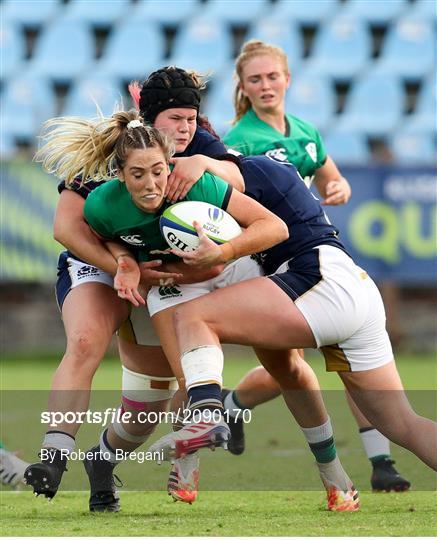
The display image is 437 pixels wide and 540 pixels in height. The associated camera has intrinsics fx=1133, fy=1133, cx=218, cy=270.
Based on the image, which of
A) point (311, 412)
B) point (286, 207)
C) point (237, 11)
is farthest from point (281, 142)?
point (237, 11)

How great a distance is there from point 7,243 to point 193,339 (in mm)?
11012

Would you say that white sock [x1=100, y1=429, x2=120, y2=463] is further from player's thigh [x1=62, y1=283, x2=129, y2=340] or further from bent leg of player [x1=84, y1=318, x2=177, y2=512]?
player's thigh [x1=62, y1=283, x2=129, y2=340]

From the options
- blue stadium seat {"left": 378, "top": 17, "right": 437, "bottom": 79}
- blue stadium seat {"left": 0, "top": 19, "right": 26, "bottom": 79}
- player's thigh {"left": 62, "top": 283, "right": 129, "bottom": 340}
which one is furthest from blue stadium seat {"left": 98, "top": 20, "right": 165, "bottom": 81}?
player's thigh {"left": 62, "top": 283, "right": 129, "bottom": 340}

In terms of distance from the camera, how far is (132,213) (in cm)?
448

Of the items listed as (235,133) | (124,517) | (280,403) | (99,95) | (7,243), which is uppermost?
(99,95)

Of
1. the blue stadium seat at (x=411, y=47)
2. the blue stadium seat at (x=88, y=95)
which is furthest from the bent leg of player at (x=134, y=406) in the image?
the blue stadium seat at (x=411, y=47)

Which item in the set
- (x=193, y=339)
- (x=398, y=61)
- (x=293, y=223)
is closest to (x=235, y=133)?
(x=293, y=223)

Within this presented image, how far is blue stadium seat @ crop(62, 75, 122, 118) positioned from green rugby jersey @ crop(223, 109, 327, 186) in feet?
37.5

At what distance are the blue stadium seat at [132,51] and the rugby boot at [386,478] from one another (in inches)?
556

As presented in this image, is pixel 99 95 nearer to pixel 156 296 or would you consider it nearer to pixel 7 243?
pixel 7 243

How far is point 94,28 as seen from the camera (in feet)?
63.7

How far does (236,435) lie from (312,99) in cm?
1319

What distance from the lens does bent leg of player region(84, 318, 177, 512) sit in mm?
5051

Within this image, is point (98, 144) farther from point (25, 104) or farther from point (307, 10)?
point (307, 10)
